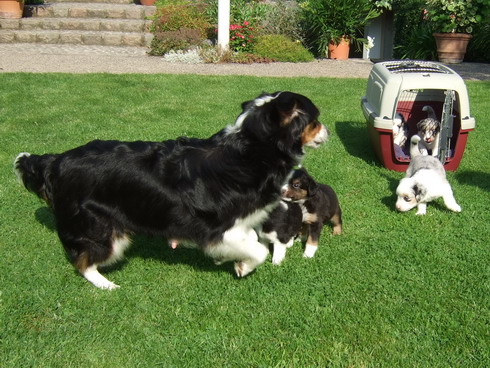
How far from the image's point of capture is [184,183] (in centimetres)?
349

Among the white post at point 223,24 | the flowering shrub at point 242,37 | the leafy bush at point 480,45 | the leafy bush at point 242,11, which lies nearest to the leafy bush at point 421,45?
the leafy bush at point 480,45

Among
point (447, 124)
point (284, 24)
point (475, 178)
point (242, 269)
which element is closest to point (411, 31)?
point (284, 24)

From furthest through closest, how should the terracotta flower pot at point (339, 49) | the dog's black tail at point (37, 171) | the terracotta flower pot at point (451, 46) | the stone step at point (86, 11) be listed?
the stone step at point (86, 11) → the terracotta flower pot at point (339, 49) → the terracotta flower pot at point (451, 46) → the dog's black tail at point (37, 171)

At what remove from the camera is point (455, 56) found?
14.7 meters

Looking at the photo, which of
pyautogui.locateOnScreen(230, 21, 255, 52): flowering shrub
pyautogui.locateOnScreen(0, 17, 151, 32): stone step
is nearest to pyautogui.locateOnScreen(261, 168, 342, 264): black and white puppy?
pyautogui.locateOnScreen(230, 21, 255, 52): flowering shrub

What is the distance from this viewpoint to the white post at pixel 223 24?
13.3 meters

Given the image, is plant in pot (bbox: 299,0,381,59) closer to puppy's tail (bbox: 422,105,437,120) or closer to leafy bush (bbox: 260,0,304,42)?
leafy bush (bbox: 260,0,304,42)

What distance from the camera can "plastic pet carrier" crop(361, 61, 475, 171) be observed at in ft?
19.4

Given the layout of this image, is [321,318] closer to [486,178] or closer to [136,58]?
[486,178]

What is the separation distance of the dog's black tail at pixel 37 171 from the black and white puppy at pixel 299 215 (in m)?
1.90

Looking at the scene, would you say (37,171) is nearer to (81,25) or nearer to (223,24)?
(223,24)

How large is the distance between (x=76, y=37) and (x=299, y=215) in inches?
543

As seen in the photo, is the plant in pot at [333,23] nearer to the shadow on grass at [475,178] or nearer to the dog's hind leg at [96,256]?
the shadow on grass at [475,178]

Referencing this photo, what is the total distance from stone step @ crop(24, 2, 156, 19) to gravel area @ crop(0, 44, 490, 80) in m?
2.41
